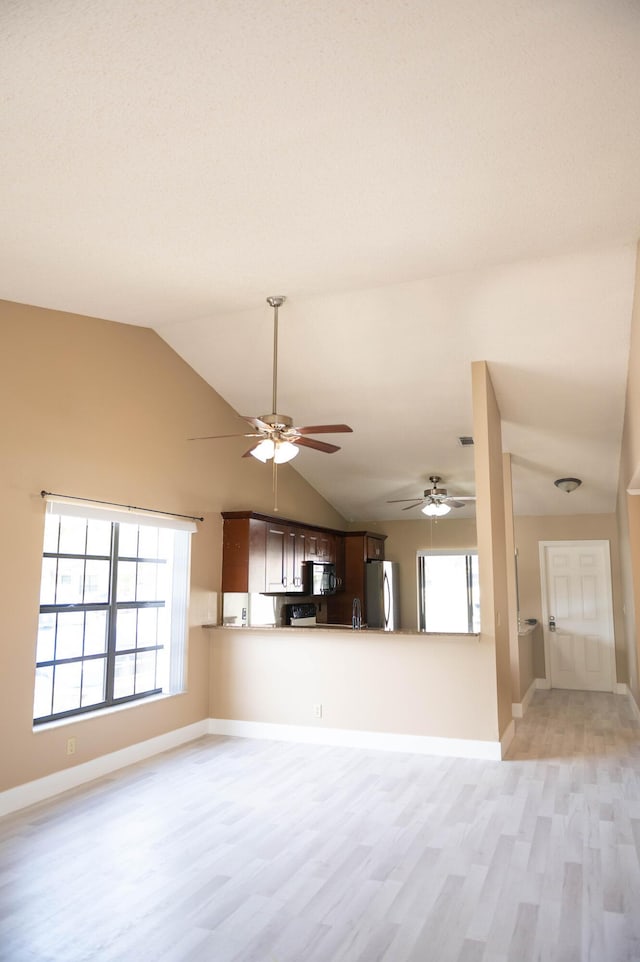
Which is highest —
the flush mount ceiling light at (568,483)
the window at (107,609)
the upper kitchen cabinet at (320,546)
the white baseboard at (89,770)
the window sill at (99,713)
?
the flush mount ceiling light at (568,483)

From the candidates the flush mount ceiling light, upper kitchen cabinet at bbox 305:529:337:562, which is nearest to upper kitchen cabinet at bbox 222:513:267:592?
upper kitchen cabinet at bbox 305:529:337:562

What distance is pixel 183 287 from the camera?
437cm

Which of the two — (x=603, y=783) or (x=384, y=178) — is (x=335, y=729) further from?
(x=384, y=178)

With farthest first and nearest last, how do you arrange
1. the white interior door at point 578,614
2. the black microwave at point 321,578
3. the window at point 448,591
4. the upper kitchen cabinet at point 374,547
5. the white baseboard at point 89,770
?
1. the window at point 448,591
2. the upper kitchen cabinet at point 374,547
3. the white interior door at point 578,614
4. the black microwave at point 321,578
5. the white baseboard at point 89,770

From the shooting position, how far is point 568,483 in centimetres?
796

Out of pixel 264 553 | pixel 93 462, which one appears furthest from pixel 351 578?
pixel 93 462

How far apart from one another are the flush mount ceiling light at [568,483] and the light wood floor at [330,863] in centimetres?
342

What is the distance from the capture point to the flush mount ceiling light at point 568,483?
7.96m

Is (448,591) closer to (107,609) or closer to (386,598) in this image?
(386,598)

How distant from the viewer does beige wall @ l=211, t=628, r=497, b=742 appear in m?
5.39

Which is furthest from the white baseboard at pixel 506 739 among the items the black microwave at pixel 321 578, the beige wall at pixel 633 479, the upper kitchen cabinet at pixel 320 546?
the upper kitchen cabinet at pixel 320 546

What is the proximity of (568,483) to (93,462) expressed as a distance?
17.8ft

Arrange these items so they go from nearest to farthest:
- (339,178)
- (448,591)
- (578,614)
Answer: (339,178)
(578,614)
(448,591)

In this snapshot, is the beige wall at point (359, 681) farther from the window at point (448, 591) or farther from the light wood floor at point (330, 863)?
the window at point (448, 591)
